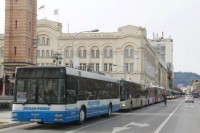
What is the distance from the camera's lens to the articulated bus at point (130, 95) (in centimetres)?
3290

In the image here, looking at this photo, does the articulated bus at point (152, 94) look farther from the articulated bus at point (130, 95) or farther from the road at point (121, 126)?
the road at point (121, 126)

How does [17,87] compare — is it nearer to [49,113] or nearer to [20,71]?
[20,71]

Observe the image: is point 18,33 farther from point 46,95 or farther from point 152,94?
point 46,95

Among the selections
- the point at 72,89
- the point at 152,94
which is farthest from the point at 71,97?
the point at 152,94

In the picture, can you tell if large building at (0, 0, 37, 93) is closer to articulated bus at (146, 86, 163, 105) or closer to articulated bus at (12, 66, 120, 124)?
articulated bus at (146, 86, 163, 105)

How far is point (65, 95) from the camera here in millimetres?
18109

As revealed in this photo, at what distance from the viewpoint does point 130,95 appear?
35.8 m

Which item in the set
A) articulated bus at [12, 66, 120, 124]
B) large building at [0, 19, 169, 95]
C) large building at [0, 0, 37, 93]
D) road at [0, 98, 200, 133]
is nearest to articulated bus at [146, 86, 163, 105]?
large building at [0, 0, 37, 93]

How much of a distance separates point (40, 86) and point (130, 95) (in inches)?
720

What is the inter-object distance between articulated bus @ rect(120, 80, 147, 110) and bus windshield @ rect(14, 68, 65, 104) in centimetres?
1471

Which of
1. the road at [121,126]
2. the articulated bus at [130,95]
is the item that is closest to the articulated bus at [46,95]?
the road at [121,126]

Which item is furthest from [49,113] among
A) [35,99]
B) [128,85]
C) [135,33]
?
[135,33]

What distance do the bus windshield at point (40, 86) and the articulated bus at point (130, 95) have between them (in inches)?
579

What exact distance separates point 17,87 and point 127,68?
3640 inches
